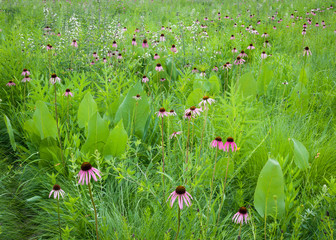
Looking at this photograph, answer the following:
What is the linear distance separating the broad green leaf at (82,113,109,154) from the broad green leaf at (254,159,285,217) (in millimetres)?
902

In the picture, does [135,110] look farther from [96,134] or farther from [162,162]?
[162,162]

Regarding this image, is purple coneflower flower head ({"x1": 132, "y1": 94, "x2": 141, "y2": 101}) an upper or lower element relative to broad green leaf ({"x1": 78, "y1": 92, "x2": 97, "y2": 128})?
upper

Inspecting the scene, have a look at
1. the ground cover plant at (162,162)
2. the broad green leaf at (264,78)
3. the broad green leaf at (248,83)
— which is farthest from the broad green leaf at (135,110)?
the broad green leaf at (264,78)

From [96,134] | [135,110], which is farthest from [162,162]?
[135,110]

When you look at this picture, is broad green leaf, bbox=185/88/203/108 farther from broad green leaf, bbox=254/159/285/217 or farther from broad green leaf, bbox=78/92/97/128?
broad green leaf, bbox=254/159/285/217

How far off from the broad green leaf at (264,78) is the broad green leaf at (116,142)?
4.89 ft

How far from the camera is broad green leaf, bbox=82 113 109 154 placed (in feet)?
5.52

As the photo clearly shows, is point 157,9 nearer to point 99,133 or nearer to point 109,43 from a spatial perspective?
point 109,43

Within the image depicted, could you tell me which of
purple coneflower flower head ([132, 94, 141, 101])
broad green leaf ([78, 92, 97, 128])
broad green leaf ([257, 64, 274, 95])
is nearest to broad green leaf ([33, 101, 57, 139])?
broad green leaf ([78, 92, 97, 128])

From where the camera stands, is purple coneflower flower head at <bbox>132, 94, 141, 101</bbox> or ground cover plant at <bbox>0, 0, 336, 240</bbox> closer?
ground cover plant at <bbox>0, 0, 336, 240</bbox>

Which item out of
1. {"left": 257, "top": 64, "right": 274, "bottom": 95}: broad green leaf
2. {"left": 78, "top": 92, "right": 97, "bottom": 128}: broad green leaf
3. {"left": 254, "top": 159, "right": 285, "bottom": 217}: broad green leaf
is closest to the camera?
{"left": 254, "top": 159, "right": 285, "bottom": 217}: broad green leaf

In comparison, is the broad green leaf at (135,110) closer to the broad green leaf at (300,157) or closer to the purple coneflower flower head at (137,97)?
the purple coneflower flower head at (137,97)

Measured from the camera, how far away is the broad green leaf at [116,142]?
1.67 meters

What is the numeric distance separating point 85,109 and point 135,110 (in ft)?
1.06
